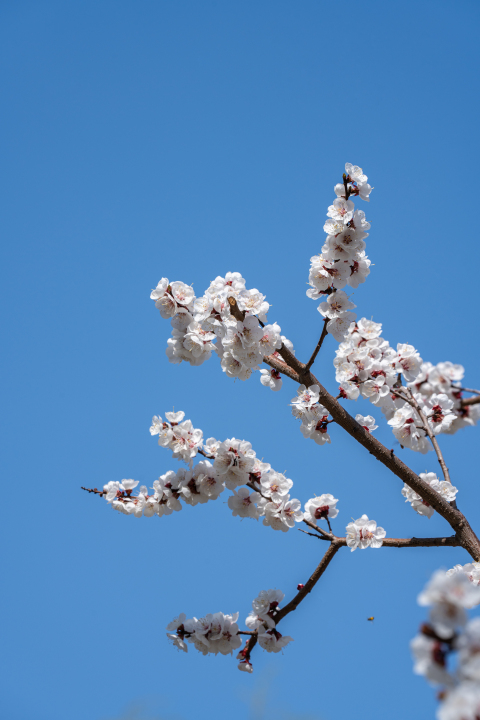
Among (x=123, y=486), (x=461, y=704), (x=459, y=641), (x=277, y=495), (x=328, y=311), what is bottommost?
(x=461, y=704)

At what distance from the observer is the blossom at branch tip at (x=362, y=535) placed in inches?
141

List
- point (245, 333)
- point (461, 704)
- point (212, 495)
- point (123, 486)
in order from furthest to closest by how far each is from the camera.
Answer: point (123, 486), point (212, 495), point (245, 333), point (461, 704)

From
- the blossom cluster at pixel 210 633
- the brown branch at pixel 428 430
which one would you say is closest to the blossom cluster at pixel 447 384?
the brown branch at pixel 428 430

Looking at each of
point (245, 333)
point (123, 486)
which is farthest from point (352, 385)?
point (123, 486)

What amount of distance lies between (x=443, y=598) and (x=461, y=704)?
0.27 m

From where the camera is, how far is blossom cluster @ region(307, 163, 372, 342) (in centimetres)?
360

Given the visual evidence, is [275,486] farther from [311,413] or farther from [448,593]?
[448,593]

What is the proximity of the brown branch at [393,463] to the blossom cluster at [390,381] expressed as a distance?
188 millimetres

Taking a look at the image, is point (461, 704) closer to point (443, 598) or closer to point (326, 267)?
point (443, 598)

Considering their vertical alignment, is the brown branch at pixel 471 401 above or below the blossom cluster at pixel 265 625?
above

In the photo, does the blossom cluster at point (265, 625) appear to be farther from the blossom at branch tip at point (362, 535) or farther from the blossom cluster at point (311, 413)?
the blossom cluster at point (311, 413)

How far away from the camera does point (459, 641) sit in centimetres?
145

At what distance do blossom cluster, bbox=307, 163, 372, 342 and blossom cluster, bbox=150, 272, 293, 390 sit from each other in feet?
1.47

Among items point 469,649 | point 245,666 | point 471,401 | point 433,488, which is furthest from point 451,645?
point 433,488
